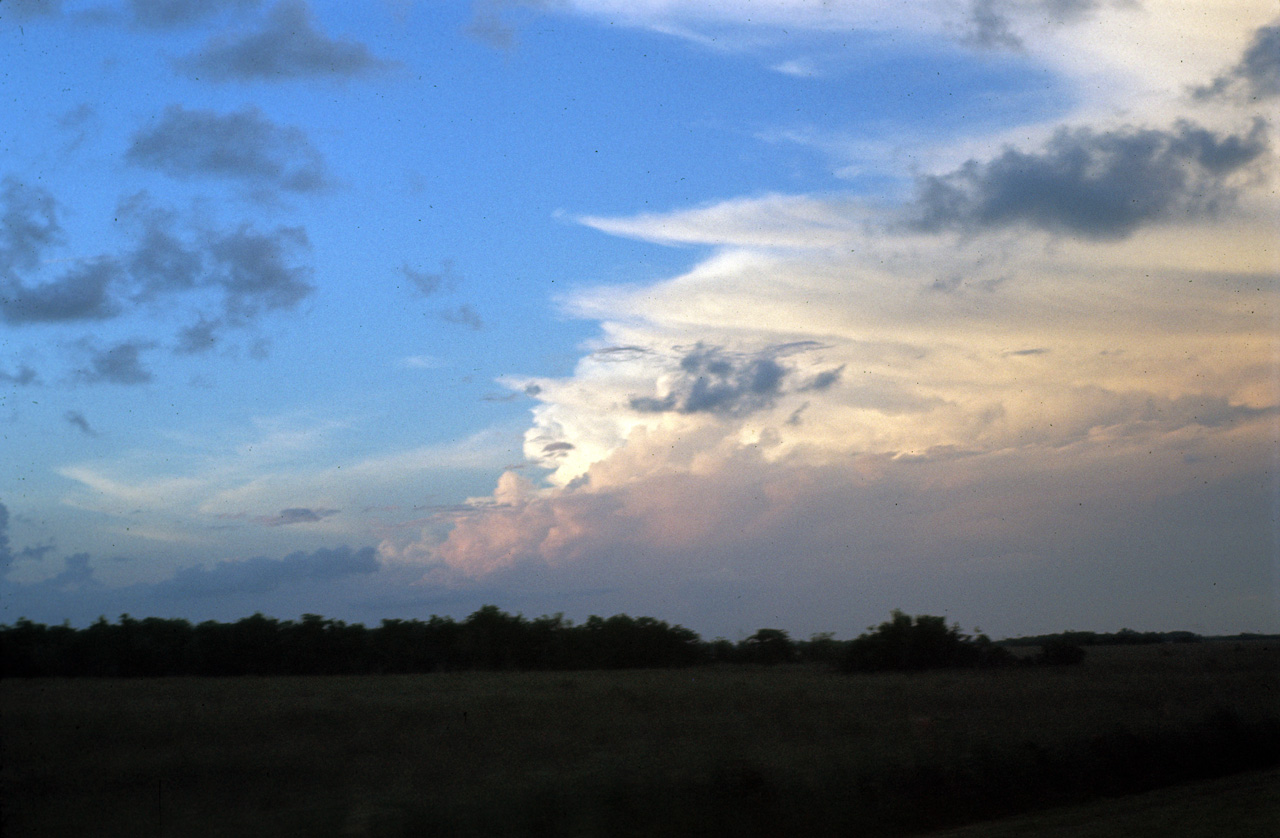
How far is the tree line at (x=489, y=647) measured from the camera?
→ 3039cm

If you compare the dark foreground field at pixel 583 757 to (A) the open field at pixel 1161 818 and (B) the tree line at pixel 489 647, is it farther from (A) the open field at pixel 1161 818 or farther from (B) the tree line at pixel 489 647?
(B) the tree line at pixel 489 647

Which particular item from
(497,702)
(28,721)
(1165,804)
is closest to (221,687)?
(497,702)

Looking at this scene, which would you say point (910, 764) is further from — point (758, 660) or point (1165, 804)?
point (758, 660)

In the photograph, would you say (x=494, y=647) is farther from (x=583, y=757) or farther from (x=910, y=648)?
(x=583, y=757)

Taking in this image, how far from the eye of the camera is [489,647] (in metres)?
43.7

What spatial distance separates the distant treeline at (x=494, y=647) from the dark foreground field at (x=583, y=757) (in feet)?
20.0

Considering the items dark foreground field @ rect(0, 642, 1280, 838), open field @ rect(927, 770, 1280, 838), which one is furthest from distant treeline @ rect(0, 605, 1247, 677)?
open field @ rect(927, 770, 1280, 838)

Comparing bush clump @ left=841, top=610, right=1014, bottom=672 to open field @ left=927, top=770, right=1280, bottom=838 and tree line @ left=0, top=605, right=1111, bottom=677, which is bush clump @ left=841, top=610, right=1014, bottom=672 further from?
open field @ left=927, top=770, right=1280, bottom=838

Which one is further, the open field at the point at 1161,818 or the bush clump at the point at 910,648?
the bush clump at the point at 910,648

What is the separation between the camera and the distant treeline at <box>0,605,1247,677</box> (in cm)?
3055

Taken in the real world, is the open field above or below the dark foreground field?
below

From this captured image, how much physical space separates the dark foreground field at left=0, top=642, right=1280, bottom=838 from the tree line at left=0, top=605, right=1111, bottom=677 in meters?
5.54

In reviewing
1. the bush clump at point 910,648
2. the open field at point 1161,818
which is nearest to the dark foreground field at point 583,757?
the open field at point 1161,818

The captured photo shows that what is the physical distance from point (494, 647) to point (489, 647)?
0.29 m
